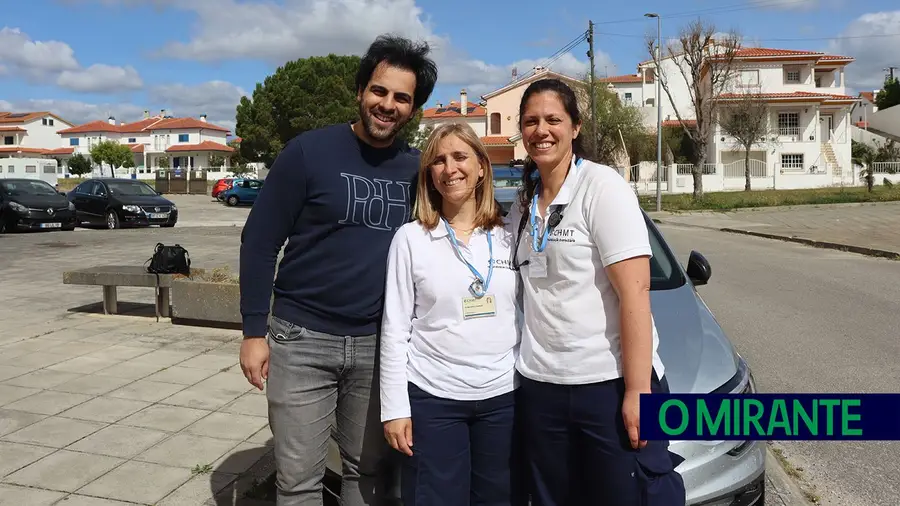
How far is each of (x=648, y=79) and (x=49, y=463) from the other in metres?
69.2

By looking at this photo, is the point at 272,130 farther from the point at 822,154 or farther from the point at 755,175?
the point at 822,154

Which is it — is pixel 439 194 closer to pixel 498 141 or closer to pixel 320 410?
pixel 320 410

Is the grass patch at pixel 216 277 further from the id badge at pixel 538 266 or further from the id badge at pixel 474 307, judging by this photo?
the id badge at pixel 538 266

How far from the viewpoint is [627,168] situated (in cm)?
4750

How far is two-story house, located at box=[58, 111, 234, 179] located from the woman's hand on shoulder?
2870 inches

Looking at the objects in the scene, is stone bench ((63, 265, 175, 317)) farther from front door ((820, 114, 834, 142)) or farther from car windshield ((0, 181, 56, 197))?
front door ((820, 114, 834, 142))

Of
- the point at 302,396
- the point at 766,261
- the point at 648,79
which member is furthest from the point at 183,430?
the point at 648,79

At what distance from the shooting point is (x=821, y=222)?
22.9m

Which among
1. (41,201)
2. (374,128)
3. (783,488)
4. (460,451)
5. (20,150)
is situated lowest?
(783,488)

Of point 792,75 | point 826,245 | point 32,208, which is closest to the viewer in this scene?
point 826,245

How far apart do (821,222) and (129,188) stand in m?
22.0

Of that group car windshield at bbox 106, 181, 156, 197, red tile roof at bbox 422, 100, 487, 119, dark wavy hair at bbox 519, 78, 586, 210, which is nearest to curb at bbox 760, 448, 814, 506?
dark wavy hair at bbox 519, 78, 586, 210

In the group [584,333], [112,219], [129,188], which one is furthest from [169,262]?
→ [129,188]

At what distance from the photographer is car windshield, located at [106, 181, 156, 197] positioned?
22188 millimetres
